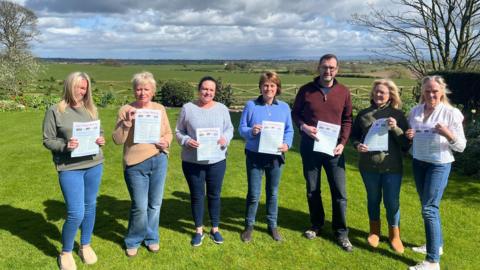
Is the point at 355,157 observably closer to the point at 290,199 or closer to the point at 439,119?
the point at 290,199

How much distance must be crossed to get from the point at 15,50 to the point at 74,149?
31056 millimetres

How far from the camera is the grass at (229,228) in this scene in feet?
15.0

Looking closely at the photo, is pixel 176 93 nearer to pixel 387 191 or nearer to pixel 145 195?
pixel 145 195

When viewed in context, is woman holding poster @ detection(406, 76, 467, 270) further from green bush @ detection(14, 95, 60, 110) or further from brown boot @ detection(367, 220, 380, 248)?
green bush @ detection(14, 95, 60, 110)

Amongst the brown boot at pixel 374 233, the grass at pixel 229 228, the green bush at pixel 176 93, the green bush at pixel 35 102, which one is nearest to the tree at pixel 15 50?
the green bush at pixel 35 102

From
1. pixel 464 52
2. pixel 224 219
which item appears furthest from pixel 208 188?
pixel 464 52

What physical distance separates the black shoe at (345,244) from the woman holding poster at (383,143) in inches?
21.3

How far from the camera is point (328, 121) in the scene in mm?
4520

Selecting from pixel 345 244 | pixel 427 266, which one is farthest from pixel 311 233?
pixel 427 266

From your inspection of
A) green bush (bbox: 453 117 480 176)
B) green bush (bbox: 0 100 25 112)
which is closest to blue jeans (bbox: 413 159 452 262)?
green bush (bbox: 453 117 480 176)

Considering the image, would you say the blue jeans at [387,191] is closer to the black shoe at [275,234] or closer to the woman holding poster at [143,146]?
the black shoe at [275,234]

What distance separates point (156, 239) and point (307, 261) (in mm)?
1841

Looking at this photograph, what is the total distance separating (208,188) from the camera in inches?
186

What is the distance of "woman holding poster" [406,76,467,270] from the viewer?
400 centimetres
